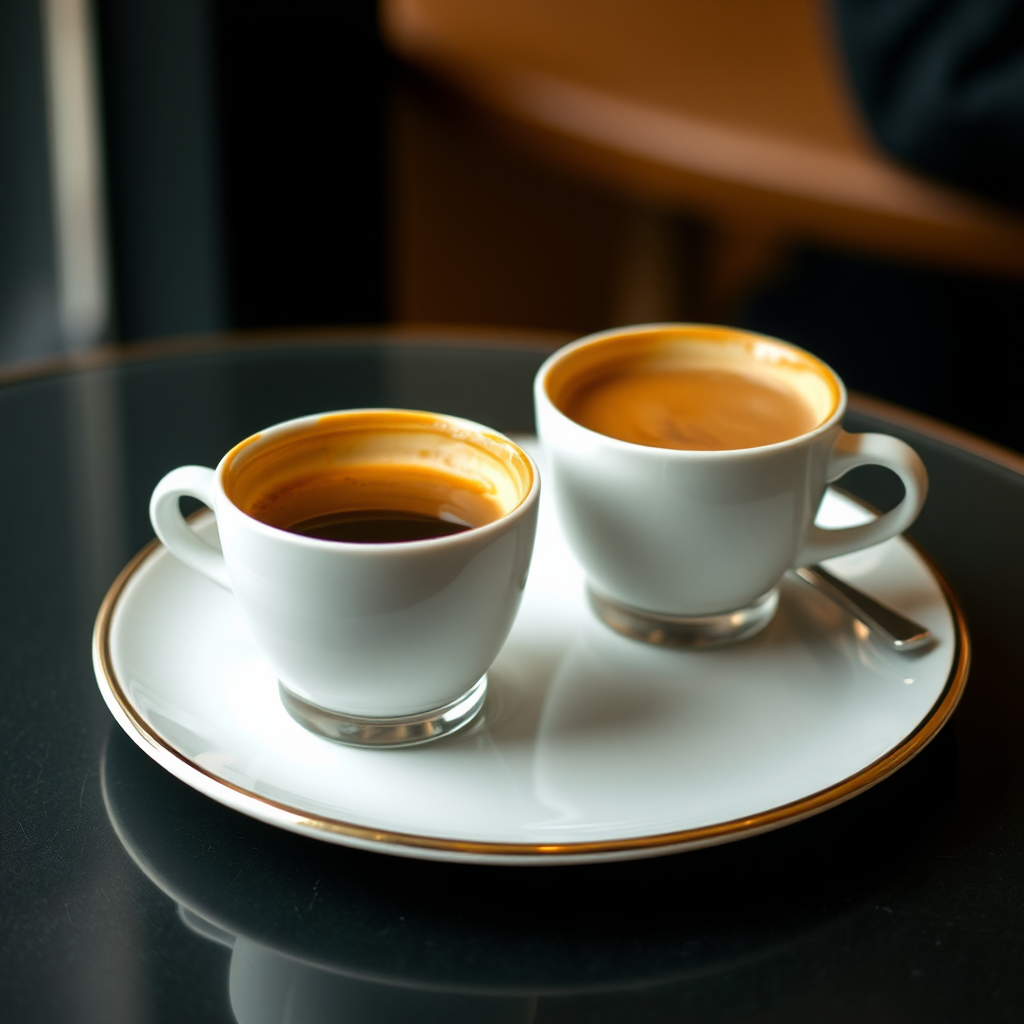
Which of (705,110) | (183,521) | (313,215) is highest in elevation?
(183,521)

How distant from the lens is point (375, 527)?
21.1 inches

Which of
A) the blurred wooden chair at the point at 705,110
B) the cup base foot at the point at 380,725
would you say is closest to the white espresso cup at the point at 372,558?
the cup base foot at the point at 380,725

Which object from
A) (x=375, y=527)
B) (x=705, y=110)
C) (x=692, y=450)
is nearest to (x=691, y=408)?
(x=692, y=450)

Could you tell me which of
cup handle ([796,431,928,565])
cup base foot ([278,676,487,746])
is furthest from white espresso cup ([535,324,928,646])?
cup base foot ([278,676,487,746])

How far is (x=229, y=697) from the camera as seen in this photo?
54cm

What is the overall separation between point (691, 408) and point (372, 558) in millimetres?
255

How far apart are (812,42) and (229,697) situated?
1.52 m

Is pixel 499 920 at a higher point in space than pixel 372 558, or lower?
Answer: lower

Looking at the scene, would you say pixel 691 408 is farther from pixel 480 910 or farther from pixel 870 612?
pixel 480 910

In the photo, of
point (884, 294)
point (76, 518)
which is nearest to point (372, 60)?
point (884, 294)

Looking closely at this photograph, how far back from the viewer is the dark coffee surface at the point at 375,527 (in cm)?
53

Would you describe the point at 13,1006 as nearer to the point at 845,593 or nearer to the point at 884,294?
the point at 845,593

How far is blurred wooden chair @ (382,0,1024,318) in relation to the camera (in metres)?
1.40

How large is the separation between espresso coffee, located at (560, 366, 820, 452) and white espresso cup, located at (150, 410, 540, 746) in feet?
0.34
